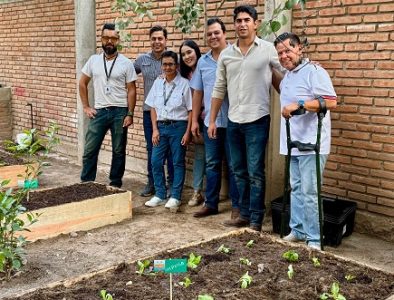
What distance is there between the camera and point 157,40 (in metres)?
6.51

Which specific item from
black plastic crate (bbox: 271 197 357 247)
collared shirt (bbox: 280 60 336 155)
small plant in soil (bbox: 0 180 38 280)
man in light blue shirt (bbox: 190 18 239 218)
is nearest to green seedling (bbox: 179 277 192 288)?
small plant in soil (bbox: 0 180 38 280)

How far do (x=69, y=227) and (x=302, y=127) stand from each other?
2651 millimetres

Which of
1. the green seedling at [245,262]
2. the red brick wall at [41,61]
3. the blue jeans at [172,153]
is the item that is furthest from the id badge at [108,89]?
the green seedling at [245,262]

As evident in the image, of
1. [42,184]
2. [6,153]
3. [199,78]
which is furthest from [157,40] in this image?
[6,153]

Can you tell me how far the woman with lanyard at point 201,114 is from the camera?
6.12 m

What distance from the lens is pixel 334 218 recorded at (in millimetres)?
4934

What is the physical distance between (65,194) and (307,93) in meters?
3.06

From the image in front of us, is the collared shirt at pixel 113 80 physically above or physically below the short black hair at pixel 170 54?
below

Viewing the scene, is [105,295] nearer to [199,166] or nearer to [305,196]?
[305,196]

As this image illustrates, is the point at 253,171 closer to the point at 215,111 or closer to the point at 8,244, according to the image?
the point at 215,111

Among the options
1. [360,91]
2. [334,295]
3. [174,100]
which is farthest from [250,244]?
[174,100]

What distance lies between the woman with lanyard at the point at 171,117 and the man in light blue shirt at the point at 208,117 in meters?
0.23

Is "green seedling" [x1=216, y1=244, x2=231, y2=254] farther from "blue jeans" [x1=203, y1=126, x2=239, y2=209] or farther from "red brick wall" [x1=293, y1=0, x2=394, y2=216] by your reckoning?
"red brick wall" [x1=293, y1=0, x2=394, y2=216]

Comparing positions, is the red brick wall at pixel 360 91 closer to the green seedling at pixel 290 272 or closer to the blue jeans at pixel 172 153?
the blue jeans at pixel 172 153
